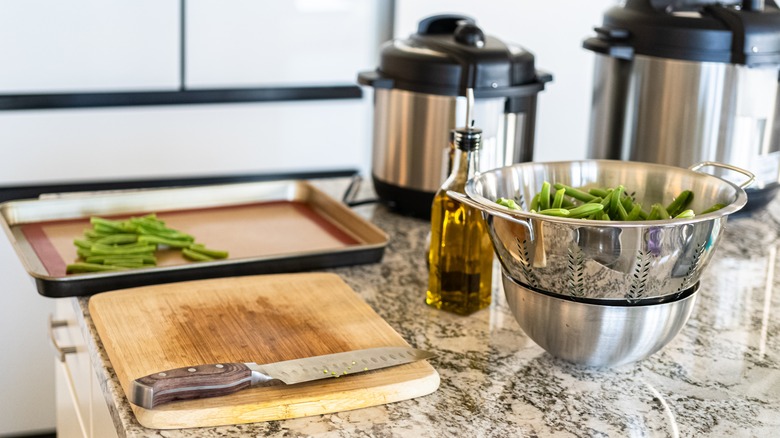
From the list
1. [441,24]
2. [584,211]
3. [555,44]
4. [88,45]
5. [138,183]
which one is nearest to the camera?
[584,211]

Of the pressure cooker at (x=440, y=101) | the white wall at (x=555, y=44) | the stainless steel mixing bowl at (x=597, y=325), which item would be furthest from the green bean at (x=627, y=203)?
the white wall at (x=555, y=44)

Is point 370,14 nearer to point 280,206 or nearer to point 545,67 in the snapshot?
point 545,67

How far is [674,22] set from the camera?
1.46 metres

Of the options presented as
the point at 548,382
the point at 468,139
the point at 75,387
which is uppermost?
the point at 468,139

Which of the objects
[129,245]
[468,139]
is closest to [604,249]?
[468,139]

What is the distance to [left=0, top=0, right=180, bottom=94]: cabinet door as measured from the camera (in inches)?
88.6

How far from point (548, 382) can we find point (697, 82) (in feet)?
2.28

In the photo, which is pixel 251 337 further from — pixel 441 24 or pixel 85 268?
pixel 441 24

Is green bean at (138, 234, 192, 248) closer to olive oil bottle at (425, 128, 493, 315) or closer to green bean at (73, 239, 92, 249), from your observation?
green bean at (73, 239, 92, 249)

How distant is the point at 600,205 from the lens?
0.99 meters

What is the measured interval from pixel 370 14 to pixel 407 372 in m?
1.79

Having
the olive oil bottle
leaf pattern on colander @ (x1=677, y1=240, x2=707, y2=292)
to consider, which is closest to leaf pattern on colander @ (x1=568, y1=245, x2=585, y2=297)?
leaf pattern on colander @ (x1=677, y1=240, x2=707, y2=292)

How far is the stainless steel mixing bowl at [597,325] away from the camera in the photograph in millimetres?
949

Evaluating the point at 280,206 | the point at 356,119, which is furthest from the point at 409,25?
the point at 280,206
